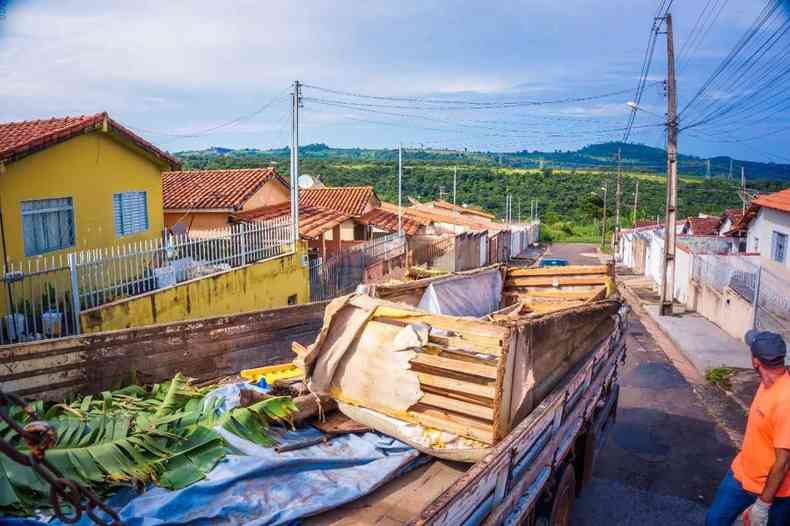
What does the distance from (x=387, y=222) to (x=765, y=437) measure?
1850cm

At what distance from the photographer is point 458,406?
13.2 feet

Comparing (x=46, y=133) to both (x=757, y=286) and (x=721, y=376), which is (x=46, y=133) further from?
(x=757, y=286)

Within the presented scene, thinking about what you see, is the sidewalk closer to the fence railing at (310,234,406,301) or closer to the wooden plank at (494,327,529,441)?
the fence railing at (310,234,406,301)

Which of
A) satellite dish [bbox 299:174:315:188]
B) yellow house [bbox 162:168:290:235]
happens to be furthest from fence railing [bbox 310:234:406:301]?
satellite dish [bbox 299:174:315:188]

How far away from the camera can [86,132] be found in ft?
34.3

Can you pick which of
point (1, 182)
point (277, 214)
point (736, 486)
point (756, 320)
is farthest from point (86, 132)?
point (756, 320)

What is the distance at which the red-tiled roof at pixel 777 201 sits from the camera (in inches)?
679

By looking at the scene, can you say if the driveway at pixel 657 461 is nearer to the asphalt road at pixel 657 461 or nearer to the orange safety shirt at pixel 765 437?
the asphalt road at pixel 657 461

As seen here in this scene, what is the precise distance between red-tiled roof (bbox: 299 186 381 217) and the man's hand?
17.9 m

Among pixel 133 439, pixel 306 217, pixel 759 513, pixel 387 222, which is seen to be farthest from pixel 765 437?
pixel 387 222

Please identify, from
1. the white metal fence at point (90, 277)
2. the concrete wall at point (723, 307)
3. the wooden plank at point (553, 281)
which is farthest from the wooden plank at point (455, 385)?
the concrete wall at point (723, 307)

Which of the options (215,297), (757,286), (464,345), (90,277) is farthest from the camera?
(757,286)

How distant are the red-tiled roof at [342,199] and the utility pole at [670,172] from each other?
10012 millimetres

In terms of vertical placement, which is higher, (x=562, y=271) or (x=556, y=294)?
(x=562, y=271)
